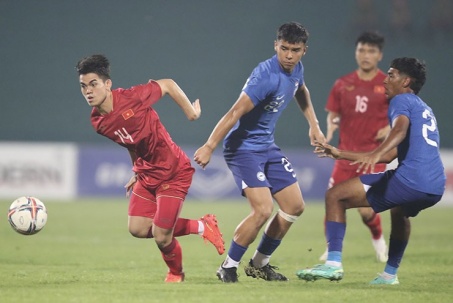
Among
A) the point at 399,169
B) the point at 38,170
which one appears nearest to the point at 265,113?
the point at 399,169

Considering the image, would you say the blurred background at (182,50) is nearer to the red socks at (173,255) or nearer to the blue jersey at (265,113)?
the blue jersey at (265,113)

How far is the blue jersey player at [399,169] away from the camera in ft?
23.8

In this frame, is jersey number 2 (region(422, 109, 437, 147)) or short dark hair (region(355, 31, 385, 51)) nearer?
jersey number 2 (region(422, 109, 437, 147))

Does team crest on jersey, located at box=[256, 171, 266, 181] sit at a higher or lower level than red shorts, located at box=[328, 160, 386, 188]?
higher

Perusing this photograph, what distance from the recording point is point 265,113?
8000 mm

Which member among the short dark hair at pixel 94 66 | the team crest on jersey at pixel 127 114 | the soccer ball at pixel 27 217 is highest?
the short dark hair at pixel 94 66

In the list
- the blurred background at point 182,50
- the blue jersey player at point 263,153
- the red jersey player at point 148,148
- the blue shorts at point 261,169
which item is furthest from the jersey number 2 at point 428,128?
the blurred background at point 182,50

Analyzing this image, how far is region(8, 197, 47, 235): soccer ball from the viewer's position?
7.88m

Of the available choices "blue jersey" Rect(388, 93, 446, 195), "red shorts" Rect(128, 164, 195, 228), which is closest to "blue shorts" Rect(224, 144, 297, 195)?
"red shorts" Rect(128, 164, 195, 228)

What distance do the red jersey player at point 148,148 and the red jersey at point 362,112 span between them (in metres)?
3.41

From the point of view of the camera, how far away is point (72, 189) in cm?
1980

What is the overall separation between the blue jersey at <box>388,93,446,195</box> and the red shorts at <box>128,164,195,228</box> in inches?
74.9

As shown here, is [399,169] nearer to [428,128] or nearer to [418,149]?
[418,149]

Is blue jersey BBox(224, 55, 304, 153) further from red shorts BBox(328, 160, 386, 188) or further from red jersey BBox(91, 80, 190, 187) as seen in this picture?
red shorts BBox(328, 160, 386, 188)
